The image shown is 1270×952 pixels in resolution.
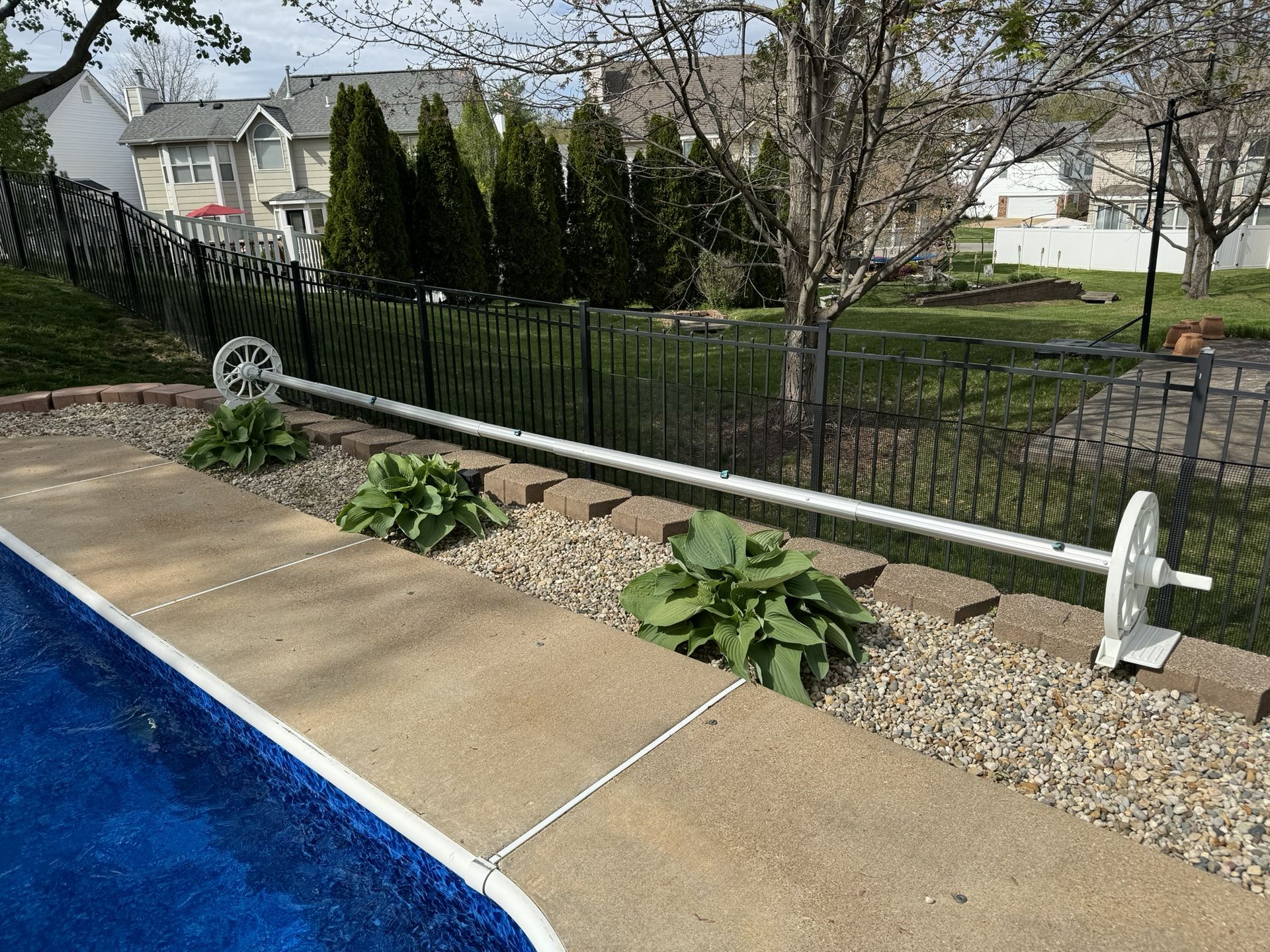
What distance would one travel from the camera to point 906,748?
3.10m

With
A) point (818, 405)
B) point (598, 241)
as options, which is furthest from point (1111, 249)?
point (818, 405)

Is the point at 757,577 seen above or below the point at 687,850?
above

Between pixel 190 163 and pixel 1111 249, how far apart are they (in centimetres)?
3345

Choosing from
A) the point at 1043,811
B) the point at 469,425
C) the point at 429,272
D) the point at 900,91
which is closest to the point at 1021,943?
the point at 1043,811

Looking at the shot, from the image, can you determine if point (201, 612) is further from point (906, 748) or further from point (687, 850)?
point (906, 748)

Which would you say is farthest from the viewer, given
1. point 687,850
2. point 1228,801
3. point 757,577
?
point 757,577

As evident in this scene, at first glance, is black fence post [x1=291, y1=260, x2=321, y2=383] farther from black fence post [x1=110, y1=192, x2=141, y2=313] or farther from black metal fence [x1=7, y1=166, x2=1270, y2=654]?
black fence post [x1=110, y1=192, x2=141, y2=313]

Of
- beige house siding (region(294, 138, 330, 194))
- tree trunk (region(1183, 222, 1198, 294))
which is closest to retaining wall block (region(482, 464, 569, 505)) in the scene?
tree trunk (region(1183, 222, 1198, 294))

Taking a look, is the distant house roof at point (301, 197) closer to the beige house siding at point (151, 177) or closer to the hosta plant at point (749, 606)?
the beige house siding at point (151, 177)

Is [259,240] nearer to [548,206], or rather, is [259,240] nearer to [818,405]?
[548,206]

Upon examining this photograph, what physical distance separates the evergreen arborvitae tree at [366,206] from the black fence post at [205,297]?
6.24m

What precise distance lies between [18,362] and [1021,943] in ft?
35.1

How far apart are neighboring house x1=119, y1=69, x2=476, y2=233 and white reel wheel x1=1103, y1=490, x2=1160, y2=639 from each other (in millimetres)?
33098

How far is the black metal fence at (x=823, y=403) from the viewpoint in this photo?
175 inches
